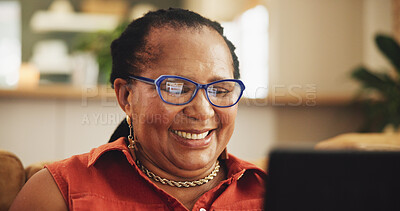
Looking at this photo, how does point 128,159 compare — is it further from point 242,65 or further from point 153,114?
point 242,65

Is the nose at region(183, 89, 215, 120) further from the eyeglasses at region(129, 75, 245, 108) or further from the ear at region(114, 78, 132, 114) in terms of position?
the ear at region(114, 78, 132, 114)

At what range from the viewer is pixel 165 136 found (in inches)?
40.3

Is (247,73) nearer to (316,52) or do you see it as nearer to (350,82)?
(316,52)

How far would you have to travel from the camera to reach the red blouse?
96 centimetres

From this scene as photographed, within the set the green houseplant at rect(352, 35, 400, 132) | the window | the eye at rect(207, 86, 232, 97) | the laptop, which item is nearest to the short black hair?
the eye at rect(207, 86, 232, 97)

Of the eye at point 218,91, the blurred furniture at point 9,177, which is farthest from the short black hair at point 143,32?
the blurred furniture at point 9,177

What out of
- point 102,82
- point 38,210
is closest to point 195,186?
point 38,210

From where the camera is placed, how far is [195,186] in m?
1.09

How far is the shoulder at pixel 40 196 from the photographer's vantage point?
913mm

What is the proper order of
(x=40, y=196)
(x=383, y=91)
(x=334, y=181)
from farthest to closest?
1. (x=383, y=91)
2. (x=40, y=196)
3. (x=334, y=181)

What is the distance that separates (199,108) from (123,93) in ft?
0.78

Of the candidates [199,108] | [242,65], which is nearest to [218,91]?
[199,108]

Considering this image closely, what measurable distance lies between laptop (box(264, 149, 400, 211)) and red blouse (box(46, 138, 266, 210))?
52 cm

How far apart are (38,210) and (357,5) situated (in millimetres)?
4403
